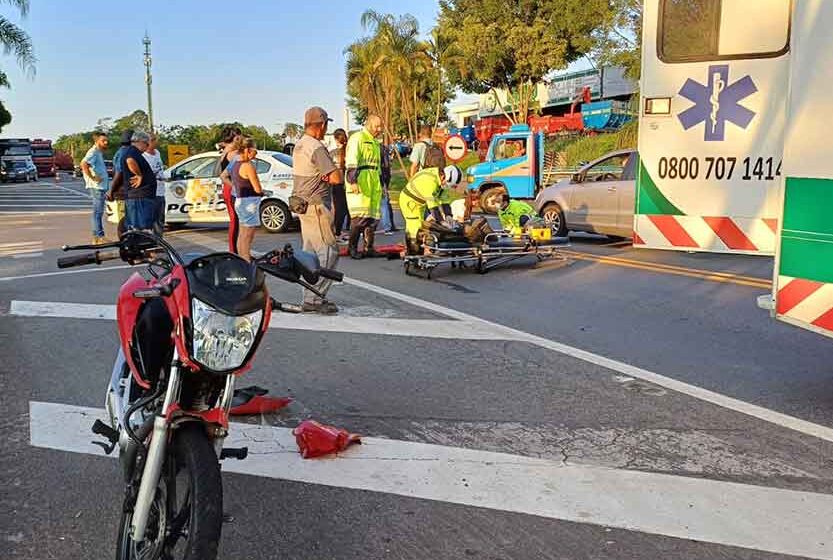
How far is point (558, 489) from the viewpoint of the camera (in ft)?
12.5

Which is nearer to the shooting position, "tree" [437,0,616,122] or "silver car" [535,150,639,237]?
"silver car" [535,150,639,237]

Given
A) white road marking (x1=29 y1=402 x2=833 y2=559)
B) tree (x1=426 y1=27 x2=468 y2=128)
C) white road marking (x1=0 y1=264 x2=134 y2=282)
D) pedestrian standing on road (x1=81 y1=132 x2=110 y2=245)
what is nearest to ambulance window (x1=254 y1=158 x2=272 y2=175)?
pedestrian standing on road (x1=81 y1=132 x2=110 y2=245)

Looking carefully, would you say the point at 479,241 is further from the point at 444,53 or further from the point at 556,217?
the point at 444,53

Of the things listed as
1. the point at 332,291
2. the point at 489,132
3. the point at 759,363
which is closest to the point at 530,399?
the point at 759,363

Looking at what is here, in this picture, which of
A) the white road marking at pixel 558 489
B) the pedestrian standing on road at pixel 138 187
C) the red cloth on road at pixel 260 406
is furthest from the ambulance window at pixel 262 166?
the white road marking at pixel 558 489

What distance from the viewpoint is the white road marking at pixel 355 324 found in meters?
7.00

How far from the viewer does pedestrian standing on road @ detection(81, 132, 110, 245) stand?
12773 millimetres

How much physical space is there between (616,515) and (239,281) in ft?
6.78

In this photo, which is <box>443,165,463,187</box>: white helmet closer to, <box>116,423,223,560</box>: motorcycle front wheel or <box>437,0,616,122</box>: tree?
<box>116,423,223,560</box>: motorcycle front wheel

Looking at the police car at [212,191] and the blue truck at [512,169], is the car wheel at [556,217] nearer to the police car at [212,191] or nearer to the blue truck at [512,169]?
the blue truck at [512,169]

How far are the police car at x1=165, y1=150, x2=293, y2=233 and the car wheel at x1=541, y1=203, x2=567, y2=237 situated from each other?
5060 millimetres

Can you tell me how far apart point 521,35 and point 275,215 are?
79.8 ft

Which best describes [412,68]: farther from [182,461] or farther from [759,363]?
[182,461]

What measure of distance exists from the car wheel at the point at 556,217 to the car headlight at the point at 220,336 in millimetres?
11318
